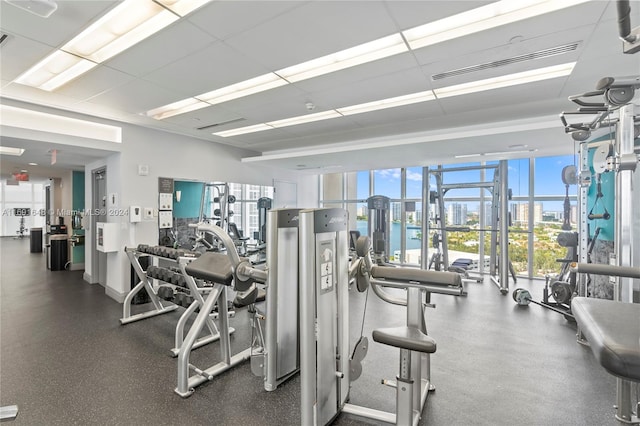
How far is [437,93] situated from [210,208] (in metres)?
4.39

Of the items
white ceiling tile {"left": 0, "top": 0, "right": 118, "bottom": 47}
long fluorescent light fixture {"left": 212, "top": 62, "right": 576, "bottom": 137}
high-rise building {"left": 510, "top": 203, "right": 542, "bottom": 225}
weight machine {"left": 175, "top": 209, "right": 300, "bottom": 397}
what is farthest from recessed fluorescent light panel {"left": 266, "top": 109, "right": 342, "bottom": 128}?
high-rise building {"left": 510, "top": 203, "right": 542, "bottom": 225}

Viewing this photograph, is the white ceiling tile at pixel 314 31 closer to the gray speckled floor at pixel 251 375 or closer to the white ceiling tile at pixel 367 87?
the white ceiling tile at pixel 367 87

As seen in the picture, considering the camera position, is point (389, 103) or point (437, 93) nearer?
point (437, 93)

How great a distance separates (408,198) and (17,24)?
290 inches

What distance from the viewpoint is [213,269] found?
7.68 ft

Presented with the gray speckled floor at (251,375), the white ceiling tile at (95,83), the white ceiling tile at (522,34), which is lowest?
the gray speckled floor at (251,375)

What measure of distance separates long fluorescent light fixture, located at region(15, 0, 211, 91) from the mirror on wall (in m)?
2.21

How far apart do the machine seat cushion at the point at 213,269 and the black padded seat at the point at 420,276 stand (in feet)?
3.47

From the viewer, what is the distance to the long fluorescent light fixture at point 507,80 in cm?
290

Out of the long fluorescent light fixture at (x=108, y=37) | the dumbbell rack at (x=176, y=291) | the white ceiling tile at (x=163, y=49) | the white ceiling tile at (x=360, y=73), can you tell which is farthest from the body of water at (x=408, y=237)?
the long fluorescent light fixture at (x=108, y=37)

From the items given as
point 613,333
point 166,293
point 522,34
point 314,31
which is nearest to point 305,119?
point 314,31

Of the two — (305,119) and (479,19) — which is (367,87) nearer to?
(479,19)

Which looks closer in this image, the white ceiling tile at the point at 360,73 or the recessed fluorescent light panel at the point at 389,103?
the white ceiling tile at the point at 360,73

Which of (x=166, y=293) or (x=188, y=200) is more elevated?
(x=188, y=200)
